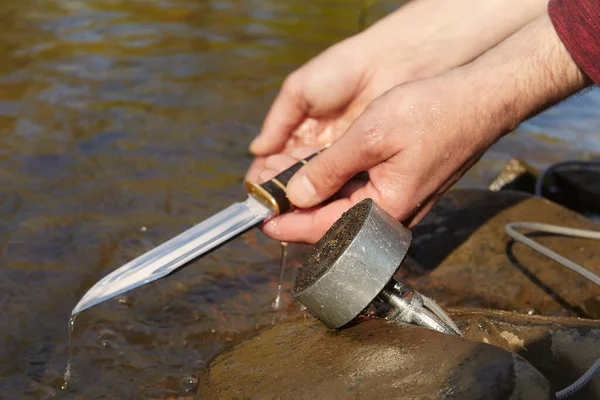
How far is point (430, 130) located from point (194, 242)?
964mm

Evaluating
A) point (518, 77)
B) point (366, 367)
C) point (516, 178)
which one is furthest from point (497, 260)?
point (366, 367)

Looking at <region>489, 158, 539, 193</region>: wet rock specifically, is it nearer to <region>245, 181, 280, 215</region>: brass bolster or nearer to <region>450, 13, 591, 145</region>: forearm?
<region>450, 13, 591, 145</region>: forearm

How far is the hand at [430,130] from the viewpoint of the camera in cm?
249

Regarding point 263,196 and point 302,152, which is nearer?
point 263,196

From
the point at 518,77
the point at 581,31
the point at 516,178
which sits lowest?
the point at 516,178

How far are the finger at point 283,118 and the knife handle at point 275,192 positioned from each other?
616 mm

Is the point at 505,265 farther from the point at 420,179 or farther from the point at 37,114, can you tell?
the point at 37,114

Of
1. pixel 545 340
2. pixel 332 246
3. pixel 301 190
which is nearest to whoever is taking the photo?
pixel 332 246

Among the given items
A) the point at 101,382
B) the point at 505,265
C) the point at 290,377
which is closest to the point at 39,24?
the point at 101,382

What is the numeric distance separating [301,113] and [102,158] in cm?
A: 158

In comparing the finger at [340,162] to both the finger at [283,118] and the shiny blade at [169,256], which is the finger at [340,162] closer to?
the shiny blade at [169,256]

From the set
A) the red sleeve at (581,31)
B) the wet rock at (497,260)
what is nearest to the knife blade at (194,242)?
the wet rock at (497,260)

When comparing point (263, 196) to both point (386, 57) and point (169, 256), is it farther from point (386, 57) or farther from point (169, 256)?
point (386, 57)

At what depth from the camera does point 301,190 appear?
262 centimetres
